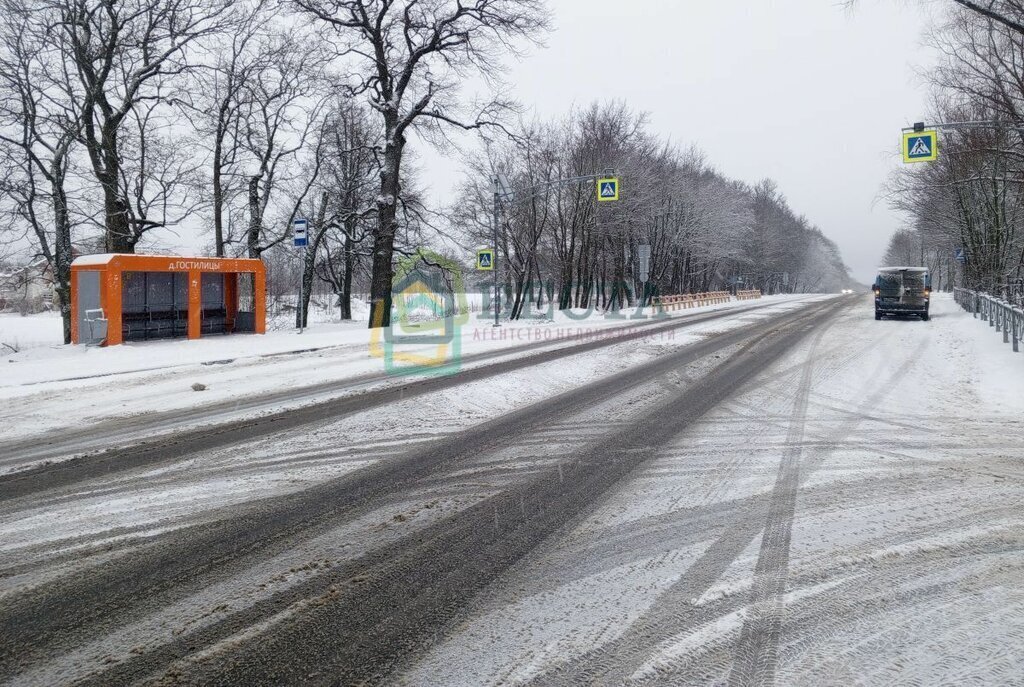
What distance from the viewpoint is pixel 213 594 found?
376 centimetres

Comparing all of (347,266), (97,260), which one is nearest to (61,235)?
(97,260)

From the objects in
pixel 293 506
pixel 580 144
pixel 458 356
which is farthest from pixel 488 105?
pixel 293 506

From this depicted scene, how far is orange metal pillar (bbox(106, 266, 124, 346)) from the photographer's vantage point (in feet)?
57.1

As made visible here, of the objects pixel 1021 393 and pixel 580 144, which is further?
pixel 580 144

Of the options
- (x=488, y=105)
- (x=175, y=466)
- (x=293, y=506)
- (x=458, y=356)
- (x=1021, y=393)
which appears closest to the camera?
Answer: (x=293, y=506)

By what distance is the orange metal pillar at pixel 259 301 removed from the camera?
21.5 meters

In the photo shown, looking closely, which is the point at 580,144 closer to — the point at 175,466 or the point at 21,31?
the point at 21,31

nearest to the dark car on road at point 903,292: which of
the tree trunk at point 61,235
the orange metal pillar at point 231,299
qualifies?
the orange metal pillar at point 231,299

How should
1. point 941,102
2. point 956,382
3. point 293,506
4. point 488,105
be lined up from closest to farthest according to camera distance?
point 293,506 → point 956,382 → point 488,105 → point 941,102

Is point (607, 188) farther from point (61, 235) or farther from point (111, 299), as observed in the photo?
point (61, 235)

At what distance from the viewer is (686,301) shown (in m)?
48.6

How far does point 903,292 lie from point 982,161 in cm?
893

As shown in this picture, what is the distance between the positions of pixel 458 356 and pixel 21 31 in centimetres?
1634

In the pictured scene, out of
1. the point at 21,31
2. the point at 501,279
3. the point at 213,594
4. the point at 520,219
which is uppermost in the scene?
the point at 21,31
